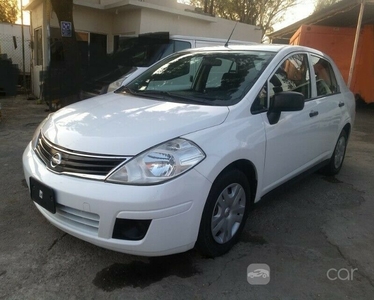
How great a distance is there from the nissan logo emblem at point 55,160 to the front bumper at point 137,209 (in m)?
0.07

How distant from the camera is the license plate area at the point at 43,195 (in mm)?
2365

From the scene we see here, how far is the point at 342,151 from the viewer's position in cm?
479

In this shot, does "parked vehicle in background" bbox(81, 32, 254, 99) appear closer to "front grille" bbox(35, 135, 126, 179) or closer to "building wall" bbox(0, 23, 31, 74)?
"front grille" bbox(35, 135, 126, 179)

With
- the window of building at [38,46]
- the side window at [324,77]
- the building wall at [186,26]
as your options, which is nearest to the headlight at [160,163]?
the side window at [324,77]

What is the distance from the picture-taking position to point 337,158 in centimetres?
467

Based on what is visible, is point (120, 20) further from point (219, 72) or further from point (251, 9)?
point (251, 9)

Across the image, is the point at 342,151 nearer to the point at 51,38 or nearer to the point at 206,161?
the point at 206,161

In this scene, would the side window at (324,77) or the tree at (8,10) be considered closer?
the side window at (324,77)

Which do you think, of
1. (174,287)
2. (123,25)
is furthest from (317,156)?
(123,25)

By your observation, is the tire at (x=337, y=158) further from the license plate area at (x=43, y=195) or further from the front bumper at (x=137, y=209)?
the license plate area at (x=43, y=195)

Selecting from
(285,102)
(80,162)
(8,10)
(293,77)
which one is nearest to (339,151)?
(293,77)

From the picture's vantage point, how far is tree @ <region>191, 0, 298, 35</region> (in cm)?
2431

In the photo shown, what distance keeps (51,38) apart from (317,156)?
359 inches

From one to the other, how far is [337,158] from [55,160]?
3711 mm
